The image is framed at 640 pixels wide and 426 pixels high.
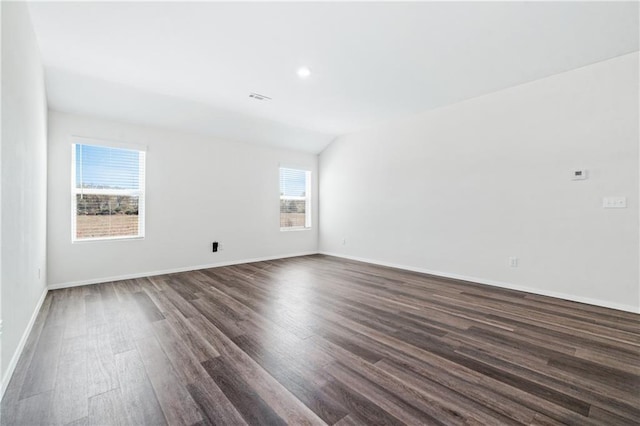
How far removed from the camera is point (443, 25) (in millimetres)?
2465

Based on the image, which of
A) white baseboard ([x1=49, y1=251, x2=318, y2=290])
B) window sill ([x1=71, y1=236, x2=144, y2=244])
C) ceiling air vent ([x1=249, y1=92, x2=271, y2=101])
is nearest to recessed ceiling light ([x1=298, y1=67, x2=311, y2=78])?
ceiling air vent ([x1=249, y1=92, x2=271, y2=101])

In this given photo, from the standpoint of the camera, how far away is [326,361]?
1.94 m

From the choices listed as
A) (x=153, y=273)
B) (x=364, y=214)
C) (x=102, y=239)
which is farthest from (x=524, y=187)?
(x=102, y=239)

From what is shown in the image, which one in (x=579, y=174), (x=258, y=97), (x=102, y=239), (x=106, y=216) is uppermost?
(x=258, y=97)

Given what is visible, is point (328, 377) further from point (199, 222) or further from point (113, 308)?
point (199, 222)

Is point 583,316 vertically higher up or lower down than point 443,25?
lower down

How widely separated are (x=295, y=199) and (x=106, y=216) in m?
3.47

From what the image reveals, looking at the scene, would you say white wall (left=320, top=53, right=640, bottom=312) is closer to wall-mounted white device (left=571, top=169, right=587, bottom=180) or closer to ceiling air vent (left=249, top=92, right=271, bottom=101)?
wall-mounted white device (left=571, top=169, right=587, bottom=180)

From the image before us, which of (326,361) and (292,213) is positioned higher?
(292,213)

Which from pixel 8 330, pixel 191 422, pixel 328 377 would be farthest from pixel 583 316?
pixel 8 330

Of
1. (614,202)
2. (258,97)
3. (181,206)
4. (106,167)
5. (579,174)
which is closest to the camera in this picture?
(614,202)

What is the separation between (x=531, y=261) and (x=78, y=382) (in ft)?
15.0

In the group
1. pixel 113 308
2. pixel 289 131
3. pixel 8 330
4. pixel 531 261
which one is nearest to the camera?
pixel 8 330

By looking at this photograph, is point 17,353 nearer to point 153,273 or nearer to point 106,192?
point 153,273
